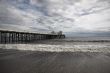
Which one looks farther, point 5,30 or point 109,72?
point 5,30

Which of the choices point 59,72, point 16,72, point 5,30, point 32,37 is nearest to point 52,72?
point 59,72

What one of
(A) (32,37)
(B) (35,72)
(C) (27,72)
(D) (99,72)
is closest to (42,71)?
(B) (35,72)

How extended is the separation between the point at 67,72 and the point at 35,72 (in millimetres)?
1459

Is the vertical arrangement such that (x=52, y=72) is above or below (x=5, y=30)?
below

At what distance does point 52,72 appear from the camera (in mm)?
4262

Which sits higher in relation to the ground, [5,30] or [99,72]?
[5,30]

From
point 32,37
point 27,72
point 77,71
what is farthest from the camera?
point 32,37

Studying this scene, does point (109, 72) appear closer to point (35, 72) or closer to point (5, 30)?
point (35, 72)

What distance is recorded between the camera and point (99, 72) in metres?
4.28

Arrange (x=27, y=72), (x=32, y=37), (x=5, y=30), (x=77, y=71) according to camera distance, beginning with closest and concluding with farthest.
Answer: (x=27, y=72)
(x=77, y=71)
(x=5, y=30)
(x=32, y=37)

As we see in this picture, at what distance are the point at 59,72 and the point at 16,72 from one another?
1.94 m

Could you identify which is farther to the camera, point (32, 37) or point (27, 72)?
point (32, 37)

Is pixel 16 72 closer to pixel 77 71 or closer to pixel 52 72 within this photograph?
pixel 52 72

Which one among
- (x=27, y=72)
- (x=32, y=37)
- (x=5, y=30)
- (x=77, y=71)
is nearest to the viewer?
(x=27, y=72)
